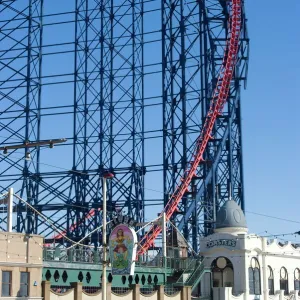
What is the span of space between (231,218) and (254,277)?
3191 millimetres

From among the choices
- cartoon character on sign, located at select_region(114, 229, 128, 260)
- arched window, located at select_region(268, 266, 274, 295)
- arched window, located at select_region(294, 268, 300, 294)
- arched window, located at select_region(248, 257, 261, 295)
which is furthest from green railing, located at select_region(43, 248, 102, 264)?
arched window, located at select_region(294, 268, 300, 294)

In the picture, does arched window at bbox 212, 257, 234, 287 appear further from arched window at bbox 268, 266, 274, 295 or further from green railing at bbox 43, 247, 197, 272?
arched window at bbox 268, 266, 274, 295

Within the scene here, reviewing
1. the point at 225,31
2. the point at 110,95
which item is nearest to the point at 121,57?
the point at 110,95

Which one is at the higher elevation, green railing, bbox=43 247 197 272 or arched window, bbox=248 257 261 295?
green railing, bbox=43 247 197 272

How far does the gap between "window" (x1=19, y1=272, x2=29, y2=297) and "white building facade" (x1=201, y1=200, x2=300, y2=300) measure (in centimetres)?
1189

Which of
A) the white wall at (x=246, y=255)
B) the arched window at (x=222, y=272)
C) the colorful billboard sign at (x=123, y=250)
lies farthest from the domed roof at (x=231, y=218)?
the colorful billboard sign at (x=123, y=250)

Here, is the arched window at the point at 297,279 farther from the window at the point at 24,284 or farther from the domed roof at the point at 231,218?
the window at the point at 24,284

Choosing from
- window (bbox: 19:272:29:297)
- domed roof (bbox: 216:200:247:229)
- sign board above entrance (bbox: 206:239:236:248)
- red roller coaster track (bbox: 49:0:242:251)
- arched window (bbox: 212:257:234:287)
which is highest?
red roller coaster track (bbox: 49:0:242:251)

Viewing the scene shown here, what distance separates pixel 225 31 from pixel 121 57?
7124 mm

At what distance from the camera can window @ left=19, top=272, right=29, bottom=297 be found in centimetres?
2564

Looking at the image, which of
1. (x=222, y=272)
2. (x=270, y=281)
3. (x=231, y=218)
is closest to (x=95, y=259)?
(x=222, y=272)

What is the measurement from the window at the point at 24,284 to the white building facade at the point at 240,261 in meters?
11.9

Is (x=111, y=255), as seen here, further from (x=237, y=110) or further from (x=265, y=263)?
(x=237, y=110)

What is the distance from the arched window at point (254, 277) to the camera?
119ft
